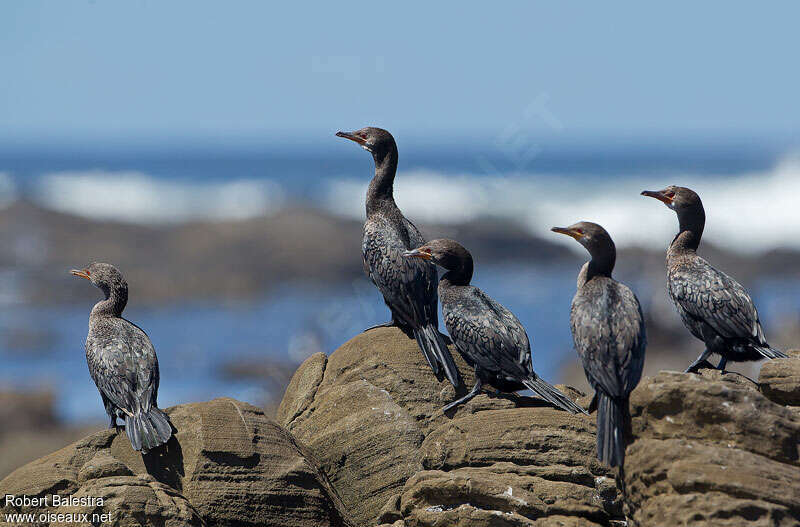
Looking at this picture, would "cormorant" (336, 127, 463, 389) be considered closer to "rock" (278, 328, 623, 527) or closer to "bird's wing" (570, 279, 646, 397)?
"rock" (278, 328, 623, 527)

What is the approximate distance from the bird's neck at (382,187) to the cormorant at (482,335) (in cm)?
145

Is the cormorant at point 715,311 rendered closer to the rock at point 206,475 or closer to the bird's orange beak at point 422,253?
the bird's orange beak at point 422,253

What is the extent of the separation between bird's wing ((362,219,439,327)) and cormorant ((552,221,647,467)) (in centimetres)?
176

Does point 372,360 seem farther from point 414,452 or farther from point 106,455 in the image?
point 106,455

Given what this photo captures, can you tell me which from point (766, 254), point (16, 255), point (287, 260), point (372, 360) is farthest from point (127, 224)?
point (372, 360)

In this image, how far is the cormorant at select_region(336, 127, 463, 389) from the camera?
9.34m

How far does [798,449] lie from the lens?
269 inches

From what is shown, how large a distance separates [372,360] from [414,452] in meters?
1.13

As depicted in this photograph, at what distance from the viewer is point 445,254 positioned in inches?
362

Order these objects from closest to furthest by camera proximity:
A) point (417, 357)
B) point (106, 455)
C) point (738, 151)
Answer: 1. point (106, 455)
2. point (417, 357)
3. point (738, 151)

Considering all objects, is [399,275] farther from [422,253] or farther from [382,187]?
[382,187]

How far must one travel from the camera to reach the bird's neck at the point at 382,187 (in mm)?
10539

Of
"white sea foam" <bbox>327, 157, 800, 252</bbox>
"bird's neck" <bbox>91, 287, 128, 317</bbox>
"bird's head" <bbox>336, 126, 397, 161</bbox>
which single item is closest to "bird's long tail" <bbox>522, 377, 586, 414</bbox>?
"bird's head" <bbox>336, 126, 397, 161</bbox>

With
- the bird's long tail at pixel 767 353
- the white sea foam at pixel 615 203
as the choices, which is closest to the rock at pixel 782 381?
the bird's long tail at pixel 767 353
